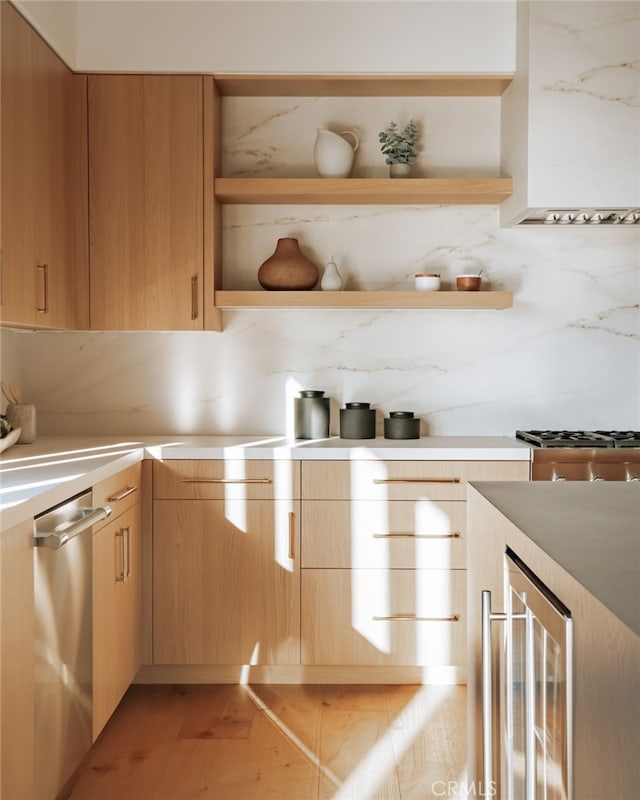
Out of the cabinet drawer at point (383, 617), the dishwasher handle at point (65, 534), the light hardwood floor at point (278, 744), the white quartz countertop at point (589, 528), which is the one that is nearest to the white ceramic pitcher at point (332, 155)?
the cabinet drawer at point (383, 617)

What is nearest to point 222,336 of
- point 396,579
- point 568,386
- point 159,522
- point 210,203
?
point 210,203

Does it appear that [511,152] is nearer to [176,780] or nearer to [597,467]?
[597,467]

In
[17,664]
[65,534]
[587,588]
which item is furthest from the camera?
[65,534]

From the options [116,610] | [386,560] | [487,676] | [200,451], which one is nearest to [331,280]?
[200,451]

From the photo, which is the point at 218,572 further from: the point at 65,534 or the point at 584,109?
the point at 584,109

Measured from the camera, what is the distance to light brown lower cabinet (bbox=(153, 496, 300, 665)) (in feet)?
9.54

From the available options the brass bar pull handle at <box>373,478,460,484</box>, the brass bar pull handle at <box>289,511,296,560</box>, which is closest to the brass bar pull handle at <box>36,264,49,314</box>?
the brass bar pull handle at <box>289,511,296,560</box>

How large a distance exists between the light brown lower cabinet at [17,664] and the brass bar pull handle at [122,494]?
2.19 feet

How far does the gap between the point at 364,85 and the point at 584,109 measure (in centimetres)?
87

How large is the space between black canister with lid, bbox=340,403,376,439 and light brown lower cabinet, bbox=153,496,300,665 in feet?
1.45

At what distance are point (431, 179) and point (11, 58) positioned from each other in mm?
1574

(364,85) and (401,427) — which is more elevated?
(364,85)

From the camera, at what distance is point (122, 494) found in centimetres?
260

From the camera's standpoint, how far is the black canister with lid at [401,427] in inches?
126
